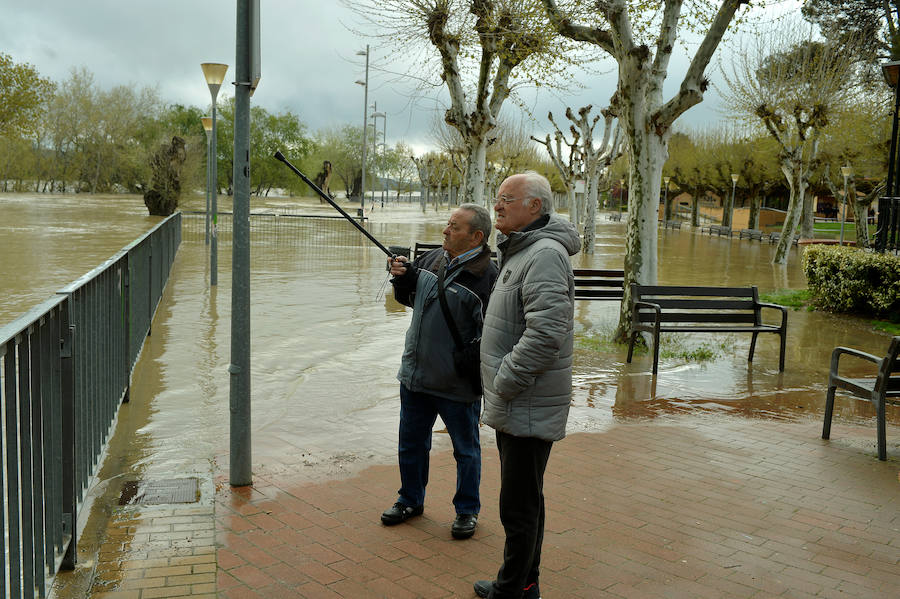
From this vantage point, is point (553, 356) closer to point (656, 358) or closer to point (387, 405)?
point (387, 405)

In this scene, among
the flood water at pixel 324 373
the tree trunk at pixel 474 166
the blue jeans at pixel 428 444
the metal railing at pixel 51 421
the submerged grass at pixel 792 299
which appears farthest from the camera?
the tree trunk at pixel 474 166

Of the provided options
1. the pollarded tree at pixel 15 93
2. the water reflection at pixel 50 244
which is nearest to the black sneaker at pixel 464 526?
the water reflection at pixel 50 244

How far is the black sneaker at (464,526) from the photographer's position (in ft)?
14.0

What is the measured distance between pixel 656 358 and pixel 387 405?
125 inches

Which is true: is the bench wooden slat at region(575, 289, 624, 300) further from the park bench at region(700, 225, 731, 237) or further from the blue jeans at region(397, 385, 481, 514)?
the park bench at region(700, 225, 731, 237)

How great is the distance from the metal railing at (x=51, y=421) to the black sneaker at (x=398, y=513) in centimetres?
151

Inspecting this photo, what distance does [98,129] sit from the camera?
76188 mm

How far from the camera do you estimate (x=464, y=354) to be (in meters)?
4.24

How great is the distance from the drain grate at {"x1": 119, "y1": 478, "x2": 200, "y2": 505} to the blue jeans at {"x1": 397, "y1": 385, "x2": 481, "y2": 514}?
1247 millimetres

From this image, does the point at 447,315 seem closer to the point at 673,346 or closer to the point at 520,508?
the point at 520,508

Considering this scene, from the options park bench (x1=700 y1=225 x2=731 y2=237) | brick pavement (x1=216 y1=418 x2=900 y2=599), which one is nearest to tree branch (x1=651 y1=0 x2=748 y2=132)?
brick pavement (x1=216 y1=418 x2=900 y2=599)

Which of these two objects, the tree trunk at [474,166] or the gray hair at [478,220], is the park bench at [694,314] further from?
the tree trunk at [474,166]

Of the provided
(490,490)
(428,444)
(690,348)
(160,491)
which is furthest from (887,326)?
(160,491)

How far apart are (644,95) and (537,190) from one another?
722 centimetres
